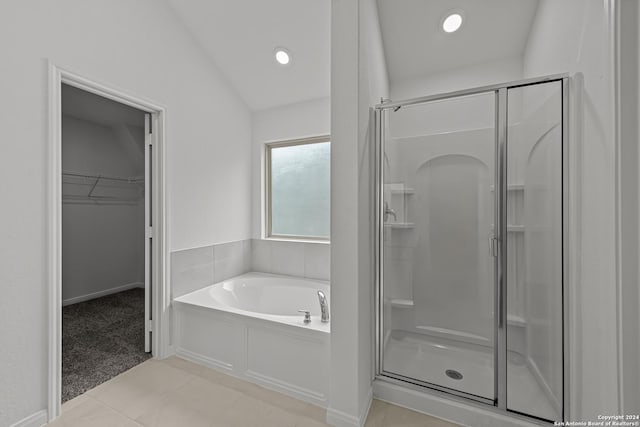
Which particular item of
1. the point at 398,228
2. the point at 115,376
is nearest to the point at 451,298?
the point at 398,228

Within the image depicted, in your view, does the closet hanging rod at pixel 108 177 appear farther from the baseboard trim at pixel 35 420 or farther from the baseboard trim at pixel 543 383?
the baseboard trim at pixel 543 383

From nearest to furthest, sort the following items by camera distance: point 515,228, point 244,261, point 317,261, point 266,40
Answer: point 515,228 < point 266,40 < point 317,261 < point 244,261

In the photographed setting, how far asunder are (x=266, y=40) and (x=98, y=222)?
130 inches

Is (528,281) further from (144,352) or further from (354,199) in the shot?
(144,352)

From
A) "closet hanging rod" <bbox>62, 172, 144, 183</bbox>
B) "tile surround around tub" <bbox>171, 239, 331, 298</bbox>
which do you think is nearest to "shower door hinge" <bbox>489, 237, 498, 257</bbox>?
"tile surround around tub" <bbox>171, 239, 331, 298</bbox>

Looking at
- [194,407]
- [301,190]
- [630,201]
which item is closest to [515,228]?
[630,201]

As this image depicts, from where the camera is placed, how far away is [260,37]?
2418 millimetres

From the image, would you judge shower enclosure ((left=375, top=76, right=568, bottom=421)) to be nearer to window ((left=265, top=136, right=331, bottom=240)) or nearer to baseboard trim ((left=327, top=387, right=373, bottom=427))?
baseboard trim ((left=327, top=387, right=373, bottom=427))

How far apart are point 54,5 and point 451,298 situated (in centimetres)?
298

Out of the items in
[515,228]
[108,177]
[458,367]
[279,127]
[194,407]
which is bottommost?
[194,407]

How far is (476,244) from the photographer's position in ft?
5.89

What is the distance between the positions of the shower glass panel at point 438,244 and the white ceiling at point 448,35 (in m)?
0.97

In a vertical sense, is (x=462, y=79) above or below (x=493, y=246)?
above

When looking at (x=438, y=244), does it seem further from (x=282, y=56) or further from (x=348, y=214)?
(x=282, y=56)
